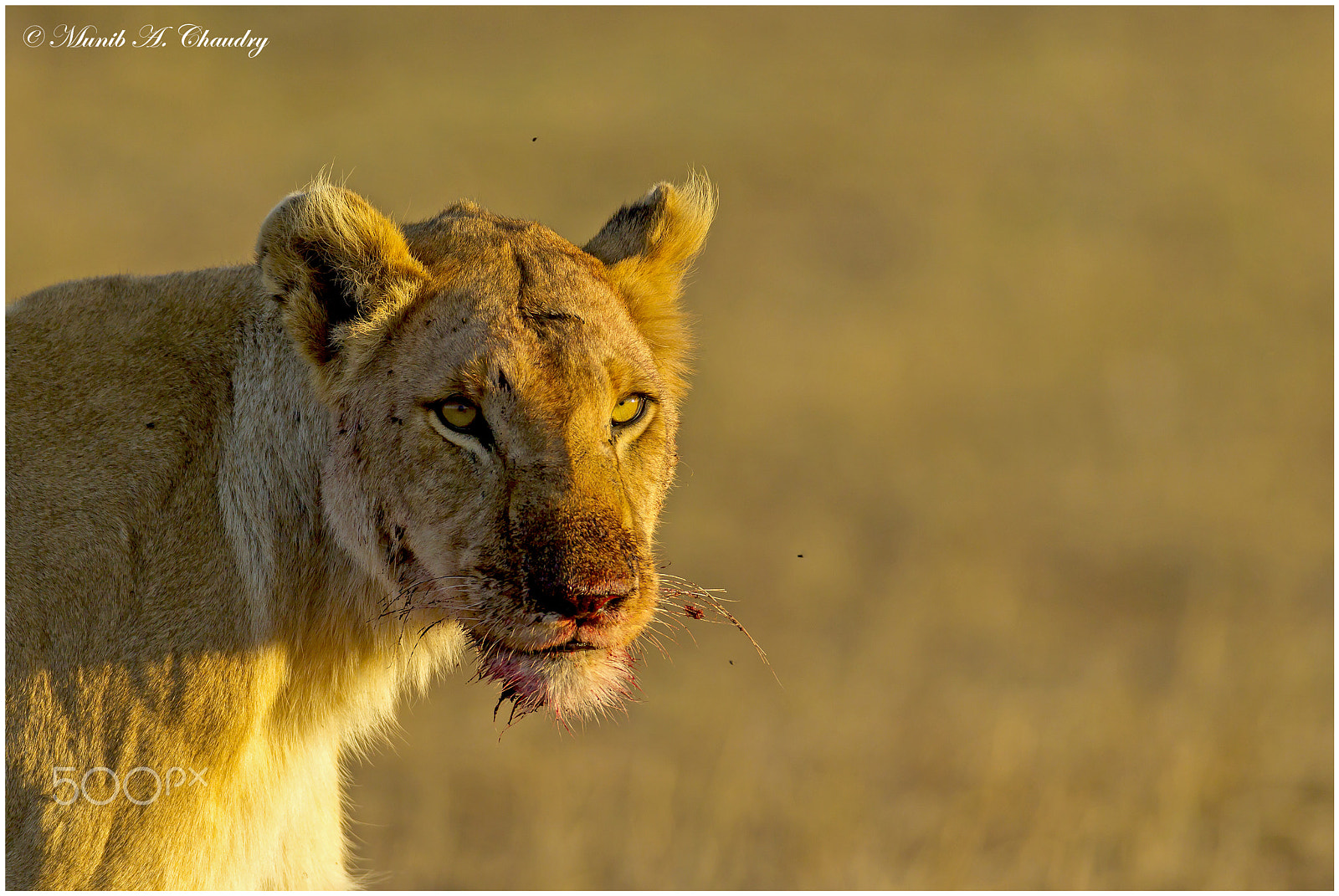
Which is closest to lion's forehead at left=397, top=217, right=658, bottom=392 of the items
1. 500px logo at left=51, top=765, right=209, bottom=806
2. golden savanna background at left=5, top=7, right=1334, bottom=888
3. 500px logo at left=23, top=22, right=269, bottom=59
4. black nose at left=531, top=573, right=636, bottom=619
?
black nose at left=531, top=573, right=636, bottom=619

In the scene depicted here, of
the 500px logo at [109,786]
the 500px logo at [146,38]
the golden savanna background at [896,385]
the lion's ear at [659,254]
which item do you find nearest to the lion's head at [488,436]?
the lion's ear at [659,254]

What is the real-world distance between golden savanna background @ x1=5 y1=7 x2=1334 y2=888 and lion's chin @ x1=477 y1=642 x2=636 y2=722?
1.40 metres

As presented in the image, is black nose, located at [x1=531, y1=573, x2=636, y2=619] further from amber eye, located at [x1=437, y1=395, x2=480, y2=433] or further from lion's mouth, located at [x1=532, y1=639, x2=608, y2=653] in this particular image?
amber eye, located at [x1=437, y1=395, x2=480, y2=433]

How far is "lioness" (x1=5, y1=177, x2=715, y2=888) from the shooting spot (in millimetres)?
3299

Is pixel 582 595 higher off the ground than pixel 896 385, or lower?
lower

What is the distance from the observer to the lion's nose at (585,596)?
10.4ft

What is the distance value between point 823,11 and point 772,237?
13.1 m

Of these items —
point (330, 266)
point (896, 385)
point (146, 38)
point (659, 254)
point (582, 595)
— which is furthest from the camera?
point (896, 385)

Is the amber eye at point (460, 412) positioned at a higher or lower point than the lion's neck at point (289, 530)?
higher

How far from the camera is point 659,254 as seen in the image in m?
4.24

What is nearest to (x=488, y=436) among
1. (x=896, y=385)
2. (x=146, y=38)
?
(x=146, y=38)

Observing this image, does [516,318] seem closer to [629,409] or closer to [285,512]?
[629,409]

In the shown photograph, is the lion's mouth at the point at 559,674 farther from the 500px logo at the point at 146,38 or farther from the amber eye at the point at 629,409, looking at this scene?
the 500px logo at the point at 146,38

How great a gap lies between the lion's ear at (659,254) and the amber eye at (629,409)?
0.37 metres
